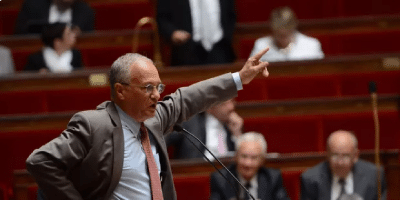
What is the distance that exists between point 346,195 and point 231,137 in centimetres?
49

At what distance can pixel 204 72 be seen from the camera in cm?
244

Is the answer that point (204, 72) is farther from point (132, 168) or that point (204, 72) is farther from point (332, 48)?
point (132, 168)

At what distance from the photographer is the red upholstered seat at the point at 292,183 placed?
203 centimetres

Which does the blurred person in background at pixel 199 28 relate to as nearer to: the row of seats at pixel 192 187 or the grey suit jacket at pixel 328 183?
the row of seats at pixel 192 187

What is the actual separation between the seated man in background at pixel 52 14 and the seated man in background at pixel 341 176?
1316mm

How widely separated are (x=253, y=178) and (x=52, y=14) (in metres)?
1.36

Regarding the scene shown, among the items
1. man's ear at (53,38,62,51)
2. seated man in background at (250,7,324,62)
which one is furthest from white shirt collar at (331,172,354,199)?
man's ear at (53,38,62,51)

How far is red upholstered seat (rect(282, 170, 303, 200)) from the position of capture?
80.0 inches

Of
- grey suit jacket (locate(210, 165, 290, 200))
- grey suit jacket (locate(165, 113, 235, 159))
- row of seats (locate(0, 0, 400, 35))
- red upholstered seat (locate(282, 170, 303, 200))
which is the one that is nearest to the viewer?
→ grey suit jacket (locate(210, 165, 290, 200))

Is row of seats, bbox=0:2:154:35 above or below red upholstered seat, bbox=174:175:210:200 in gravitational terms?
above

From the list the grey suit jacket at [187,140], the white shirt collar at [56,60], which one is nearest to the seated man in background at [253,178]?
the grey suit jacket at [187,140]

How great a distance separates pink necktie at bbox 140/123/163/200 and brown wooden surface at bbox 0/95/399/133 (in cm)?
116

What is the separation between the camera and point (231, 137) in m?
2.21

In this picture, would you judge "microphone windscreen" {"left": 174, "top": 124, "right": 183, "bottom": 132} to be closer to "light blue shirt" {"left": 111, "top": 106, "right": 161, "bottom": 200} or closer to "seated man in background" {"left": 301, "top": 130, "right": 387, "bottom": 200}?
"light blue shirt" {"left": 111, "top": 106, "right": 161, "bottom": 200}
